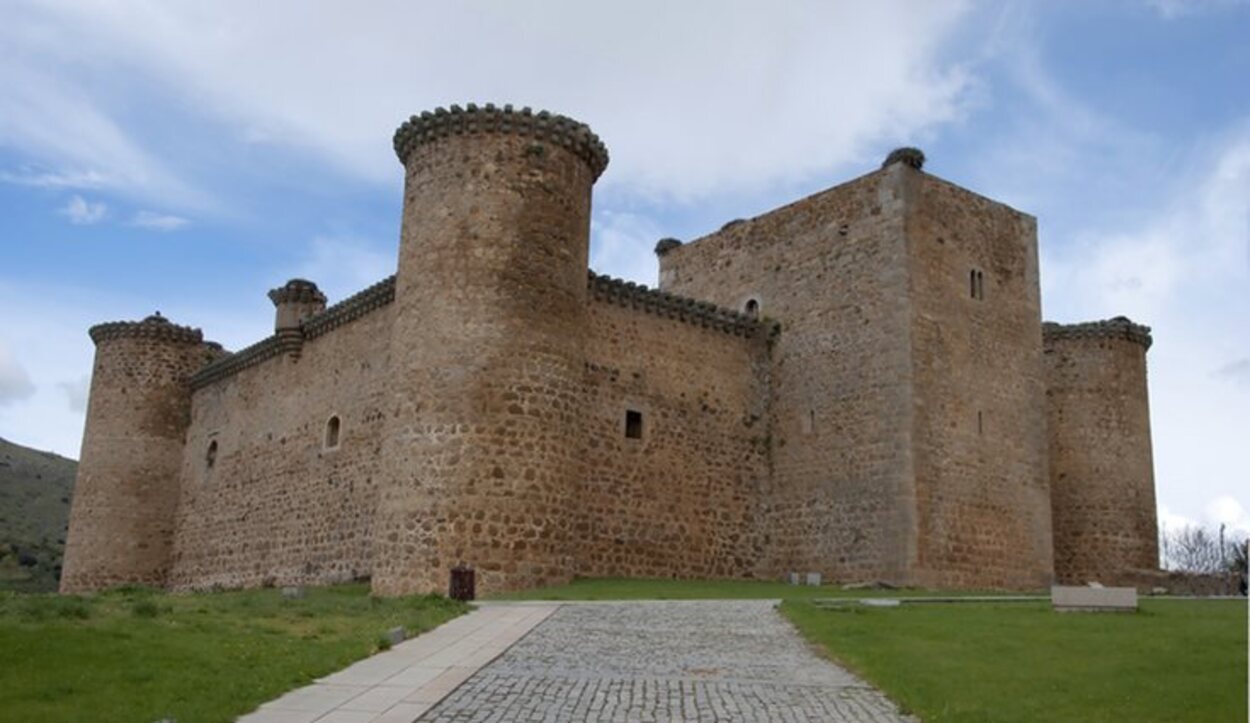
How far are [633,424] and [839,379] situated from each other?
4.43 meters

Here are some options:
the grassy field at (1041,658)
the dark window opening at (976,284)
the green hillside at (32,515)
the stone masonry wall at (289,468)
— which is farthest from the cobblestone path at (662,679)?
the green hillside at (32,515)

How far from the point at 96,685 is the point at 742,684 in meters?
4.91

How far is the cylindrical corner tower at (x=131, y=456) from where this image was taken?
109 ft

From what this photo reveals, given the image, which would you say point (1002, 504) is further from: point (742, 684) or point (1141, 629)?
point (742, 684)

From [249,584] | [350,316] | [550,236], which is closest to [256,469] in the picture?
[249,584]

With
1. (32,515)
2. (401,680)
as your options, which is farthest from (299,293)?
(32,515)

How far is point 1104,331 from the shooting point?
30828 mm

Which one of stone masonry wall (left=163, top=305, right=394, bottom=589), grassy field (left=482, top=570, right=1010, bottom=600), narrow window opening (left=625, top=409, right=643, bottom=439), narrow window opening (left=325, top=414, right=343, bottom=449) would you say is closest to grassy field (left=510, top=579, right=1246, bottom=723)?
grassy field (left=482, top=570, right=1010, bottom=600)

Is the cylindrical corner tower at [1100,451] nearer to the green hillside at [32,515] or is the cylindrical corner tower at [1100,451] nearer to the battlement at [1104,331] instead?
the battlement at [1104,331]

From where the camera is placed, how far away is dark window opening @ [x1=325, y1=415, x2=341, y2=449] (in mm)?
26562

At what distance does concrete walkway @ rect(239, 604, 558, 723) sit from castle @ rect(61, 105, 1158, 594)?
748 cm

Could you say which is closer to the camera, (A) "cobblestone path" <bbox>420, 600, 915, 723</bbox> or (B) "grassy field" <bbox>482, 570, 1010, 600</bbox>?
(A) "cobblestone path" <bbox>420, 600, 915, 723</bbox>

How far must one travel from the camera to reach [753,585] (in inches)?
898

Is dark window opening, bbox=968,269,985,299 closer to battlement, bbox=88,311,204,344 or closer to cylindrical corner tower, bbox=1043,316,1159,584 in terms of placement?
cylindrical corner tower, bbox=1043,316,1159,584
